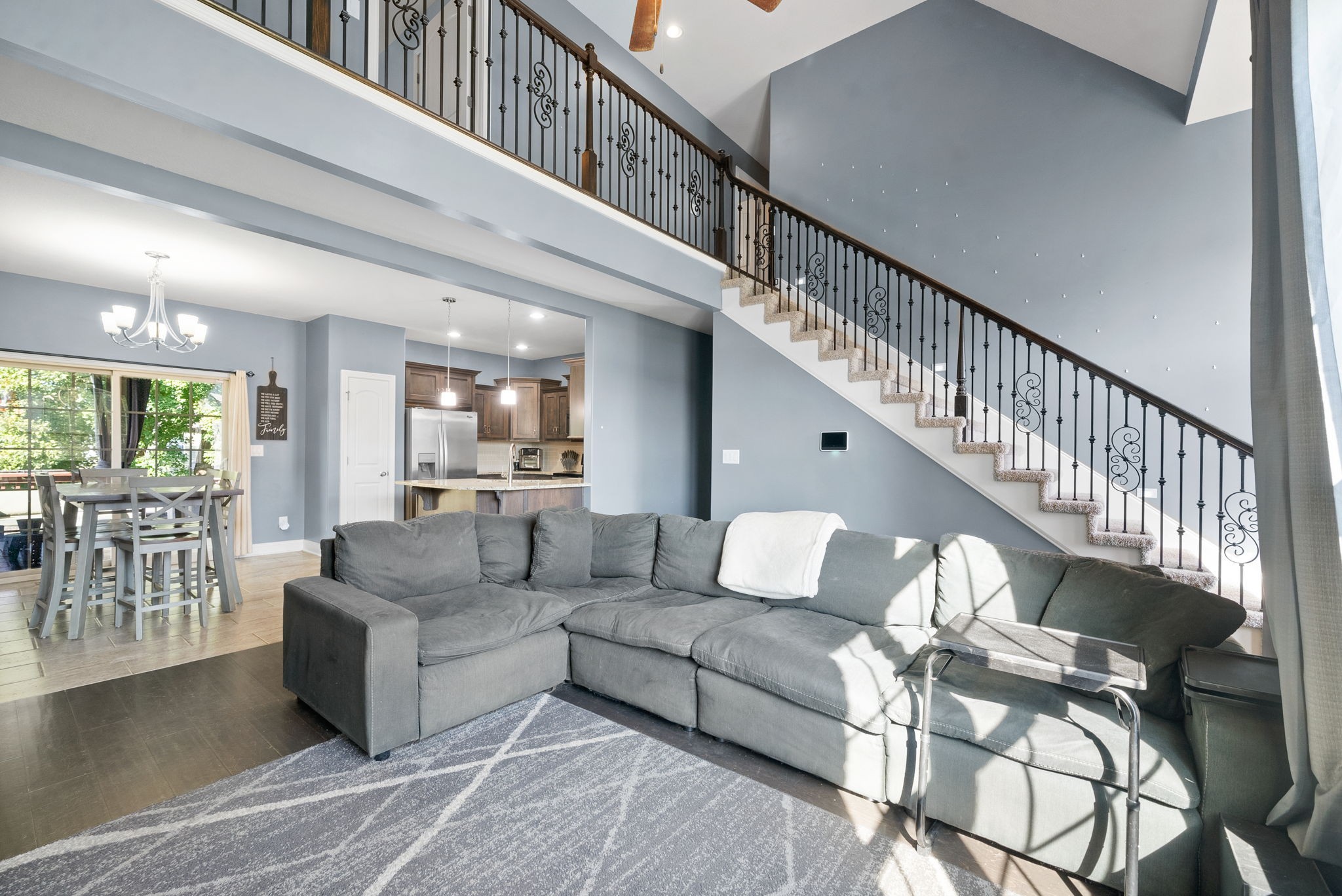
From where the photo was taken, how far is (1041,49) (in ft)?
16.7

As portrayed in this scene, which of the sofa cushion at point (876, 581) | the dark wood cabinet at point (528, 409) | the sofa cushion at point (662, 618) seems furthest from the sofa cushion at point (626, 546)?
the dark wood cabinet at point (528, 409)

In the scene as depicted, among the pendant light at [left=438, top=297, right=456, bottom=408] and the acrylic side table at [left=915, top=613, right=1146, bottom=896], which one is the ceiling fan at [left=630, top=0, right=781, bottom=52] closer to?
the acrylic side table at [left=915, top=613, right=1146, bottom=896]

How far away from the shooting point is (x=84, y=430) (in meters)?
5.80

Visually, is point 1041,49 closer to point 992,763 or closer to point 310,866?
point 992,763

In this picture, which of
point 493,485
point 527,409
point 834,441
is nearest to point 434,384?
point 527,409

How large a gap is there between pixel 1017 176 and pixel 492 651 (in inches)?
219

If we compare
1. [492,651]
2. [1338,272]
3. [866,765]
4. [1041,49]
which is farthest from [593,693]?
[1041,49]

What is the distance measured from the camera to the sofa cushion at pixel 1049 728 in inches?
63.8

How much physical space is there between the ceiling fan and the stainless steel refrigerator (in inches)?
243

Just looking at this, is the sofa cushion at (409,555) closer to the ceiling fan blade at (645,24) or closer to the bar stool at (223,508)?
the bar stool at (223,508)

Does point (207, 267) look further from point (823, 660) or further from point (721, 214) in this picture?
point (823, 660)

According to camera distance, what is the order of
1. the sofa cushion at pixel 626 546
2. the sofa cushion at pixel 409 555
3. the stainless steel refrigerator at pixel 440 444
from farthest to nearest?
the stainless steel refrigerator at pixel 440 444 < the sofa cushion at pixel 626 546 < the sofa cushion at pixel 409 555

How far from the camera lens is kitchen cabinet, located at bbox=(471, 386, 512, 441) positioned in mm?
9086

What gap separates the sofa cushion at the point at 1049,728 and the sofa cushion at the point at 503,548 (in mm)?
2177
